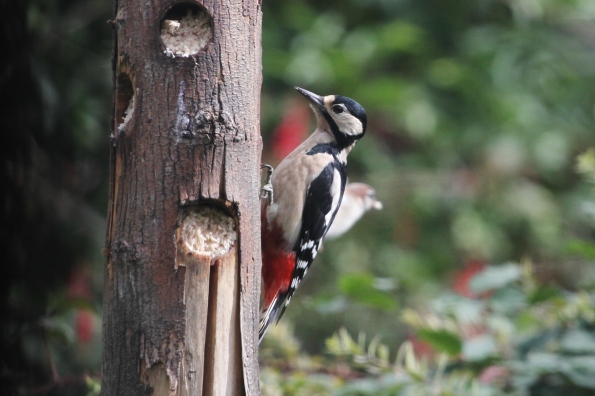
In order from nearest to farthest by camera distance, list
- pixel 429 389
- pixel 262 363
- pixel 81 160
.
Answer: pixel 429 389 < pixel 262 363 < pixel 81 160

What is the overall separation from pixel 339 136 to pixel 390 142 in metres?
3.28

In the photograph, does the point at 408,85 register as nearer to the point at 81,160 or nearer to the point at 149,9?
the point at 81,160

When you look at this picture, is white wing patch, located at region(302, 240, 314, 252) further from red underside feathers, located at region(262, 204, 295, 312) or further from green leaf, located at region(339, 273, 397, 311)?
green leaf, located at region(339, 273, 397, 311)

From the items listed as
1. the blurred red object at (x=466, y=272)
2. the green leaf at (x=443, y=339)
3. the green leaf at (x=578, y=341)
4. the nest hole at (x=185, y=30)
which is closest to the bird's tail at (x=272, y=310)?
the green leaf at (x=443, y=339)

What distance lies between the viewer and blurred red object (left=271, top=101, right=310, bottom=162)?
511cm

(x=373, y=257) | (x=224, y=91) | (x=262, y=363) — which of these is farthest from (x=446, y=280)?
(x=224, y=91)

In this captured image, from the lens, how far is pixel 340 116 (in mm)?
3154

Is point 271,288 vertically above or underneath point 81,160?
underneath

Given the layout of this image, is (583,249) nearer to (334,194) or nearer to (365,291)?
(365,291)

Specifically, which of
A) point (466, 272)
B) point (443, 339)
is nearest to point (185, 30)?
point (443, 339)

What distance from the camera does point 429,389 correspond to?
292 cm

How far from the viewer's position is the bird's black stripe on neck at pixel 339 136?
10.5 feet

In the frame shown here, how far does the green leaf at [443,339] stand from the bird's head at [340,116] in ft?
3.06

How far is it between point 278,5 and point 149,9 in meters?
4.22
